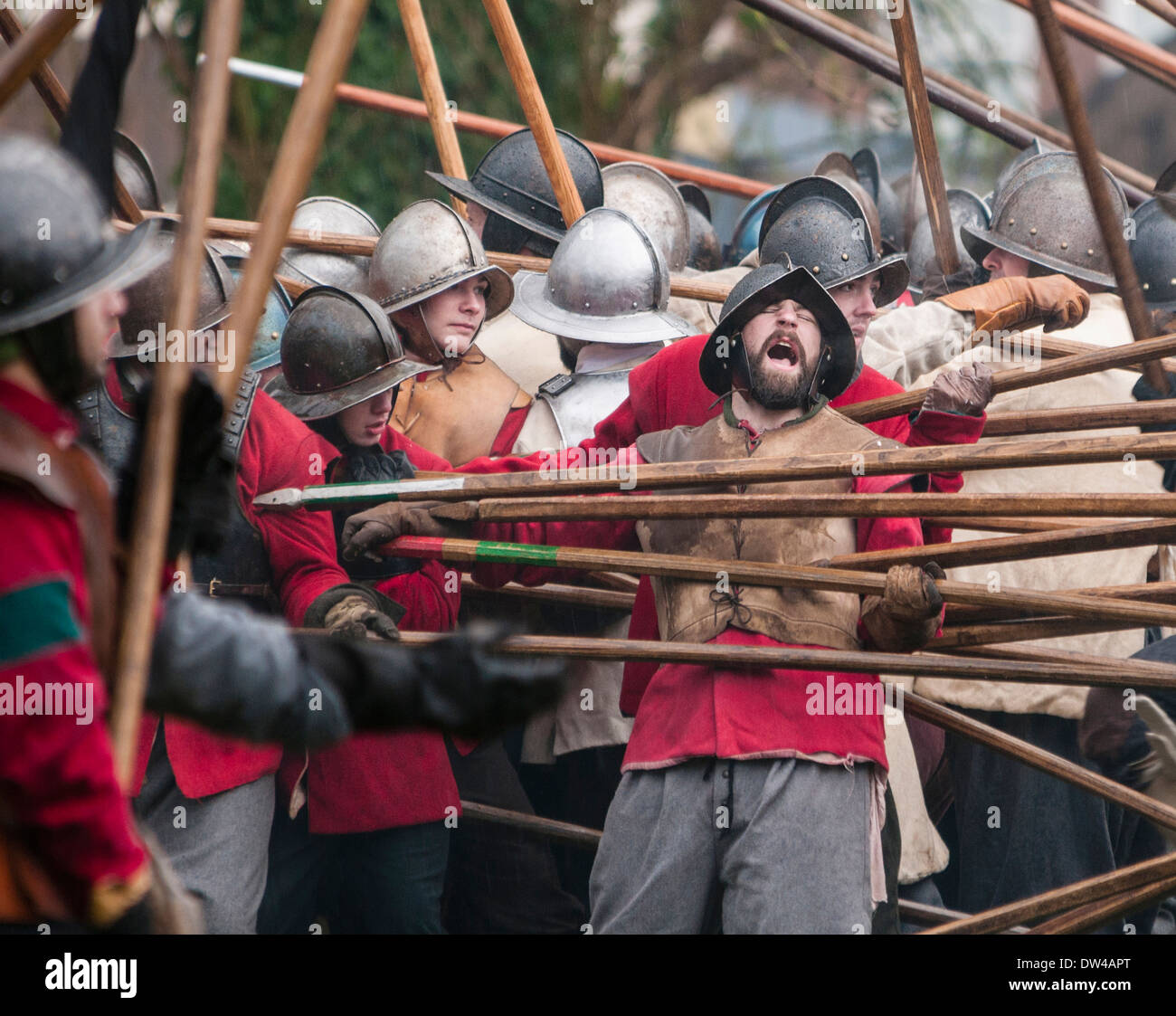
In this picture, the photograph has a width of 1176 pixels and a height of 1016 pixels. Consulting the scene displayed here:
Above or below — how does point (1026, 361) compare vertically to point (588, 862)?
above

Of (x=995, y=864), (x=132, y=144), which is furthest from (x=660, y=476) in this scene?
(x=132, y=144)

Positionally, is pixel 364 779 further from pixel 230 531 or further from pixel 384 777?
pixel 230 531

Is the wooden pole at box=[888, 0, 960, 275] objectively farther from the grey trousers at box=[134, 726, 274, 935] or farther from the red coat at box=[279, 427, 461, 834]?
the grey trousers at box=[134, 726, 274, 935]

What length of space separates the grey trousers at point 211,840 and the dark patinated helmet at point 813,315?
173cm

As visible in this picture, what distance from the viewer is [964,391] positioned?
4188 millimetres

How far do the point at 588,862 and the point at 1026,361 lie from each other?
221 cm

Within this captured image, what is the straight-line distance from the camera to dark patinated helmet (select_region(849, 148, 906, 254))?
7629 millimetres

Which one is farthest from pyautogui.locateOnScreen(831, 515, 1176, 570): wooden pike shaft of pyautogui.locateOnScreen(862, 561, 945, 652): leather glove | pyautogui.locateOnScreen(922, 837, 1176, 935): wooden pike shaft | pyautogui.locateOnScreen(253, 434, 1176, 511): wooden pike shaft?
pyautogui.locateOnScreen(922, 837, 1176, 935): wooden pike shaft

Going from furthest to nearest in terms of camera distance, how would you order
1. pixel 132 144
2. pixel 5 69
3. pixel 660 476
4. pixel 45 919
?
pixel 132 144 → pixel 660 476 → pixel 5 69 → pixel 45 919

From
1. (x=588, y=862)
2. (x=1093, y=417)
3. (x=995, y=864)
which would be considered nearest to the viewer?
(x=1093, y=417)

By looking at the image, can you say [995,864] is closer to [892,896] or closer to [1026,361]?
[892,896]

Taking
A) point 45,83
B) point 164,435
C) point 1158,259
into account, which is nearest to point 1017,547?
point 164,435

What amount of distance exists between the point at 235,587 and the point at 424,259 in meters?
1.68

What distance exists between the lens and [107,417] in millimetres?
4266
